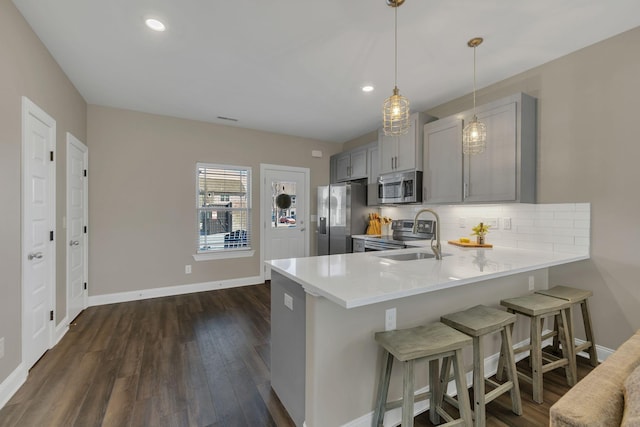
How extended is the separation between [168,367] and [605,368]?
106 inches

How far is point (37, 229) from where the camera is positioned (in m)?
2.34

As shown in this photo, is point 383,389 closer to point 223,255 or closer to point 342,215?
point 342,215

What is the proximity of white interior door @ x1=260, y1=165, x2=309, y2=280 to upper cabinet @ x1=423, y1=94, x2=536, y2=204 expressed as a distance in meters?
2.58

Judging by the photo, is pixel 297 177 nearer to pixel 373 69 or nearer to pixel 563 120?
pixel 373 69

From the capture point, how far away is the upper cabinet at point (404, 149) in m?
3.58

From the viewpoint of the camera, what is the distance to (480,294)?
2.05m

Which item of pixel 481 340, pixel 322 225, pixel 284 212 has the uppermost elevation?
pixel 284 212

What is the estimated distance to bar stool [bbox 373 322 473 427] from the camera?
131cm

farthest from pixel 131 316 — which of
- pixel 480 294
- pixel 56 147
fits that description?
pixel 480 294

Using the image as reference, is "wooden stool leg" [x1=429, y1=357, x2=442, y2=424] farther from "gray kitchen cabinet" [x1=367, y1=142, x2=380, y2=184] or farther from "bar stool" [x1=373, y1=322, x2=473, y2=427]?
"gray kitchen cabinet" [x1=367, y1=142, x2=380, y2=184]

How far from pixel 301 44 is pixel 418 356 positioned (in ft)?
8.05

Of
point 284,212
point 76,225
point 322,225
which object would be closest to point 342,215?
point 322,225

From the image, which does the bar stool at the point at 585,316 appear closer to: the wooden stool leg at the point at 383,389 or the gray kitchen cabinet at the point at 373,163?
the wooden stool leg at the point at 383,389

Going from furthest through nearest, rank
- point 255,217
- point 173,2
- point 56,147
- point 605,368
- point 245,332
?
point 255,217
point 245,332
point 56,147
point 173,2
point 605,368
